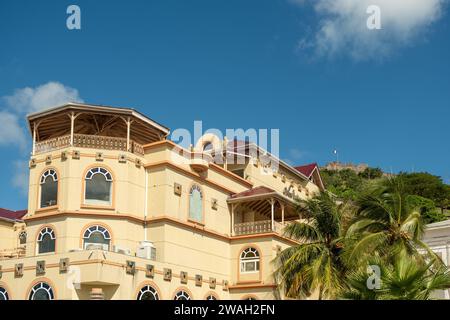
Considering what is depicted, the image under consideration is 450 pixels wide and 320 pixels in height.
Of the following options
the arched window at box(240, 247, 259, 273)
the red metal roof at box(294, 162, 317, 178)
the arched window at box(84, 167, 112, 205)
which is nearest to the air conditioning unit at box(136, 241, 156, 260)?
the arched window at box(84, 167, 112, 205)

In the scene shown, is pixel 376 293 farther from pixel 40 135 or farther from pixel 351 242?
pixel 40 135

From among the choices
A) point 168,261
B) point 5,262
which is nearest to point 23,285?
point 5,262

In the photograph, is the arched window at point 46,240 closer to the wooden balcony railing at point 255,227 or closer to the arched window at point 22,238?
the arched window at point 22,238

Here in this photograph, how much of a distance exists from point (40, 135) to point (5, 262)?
857 cm

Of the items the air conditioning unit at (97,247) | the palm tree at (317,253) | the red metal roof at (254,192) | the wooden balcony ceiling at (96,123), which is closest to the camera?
the air conditioning unit at (97,247)

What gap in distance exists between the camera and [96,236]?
3294 centimetres

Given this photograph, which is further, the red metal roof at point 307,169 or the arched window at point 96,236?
the red metal roof at point 307,169

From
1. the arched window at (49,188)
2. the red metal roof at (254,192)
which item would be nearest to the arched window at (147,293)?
the arched window at (49,188)

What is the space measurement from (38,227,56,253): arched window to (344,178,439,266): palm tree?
14.5 metres

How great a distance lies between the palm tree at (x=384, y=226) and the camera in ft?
97.7

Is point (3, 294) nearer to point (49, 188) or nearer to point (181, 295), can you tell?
point (49, 188)

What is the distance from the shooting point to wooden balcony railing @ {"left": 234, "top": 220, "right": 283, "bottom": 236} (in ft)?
129

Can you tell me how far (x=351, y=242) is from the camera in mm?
31516

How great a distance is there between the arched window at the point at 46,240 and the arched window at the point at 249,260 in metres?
11.5
